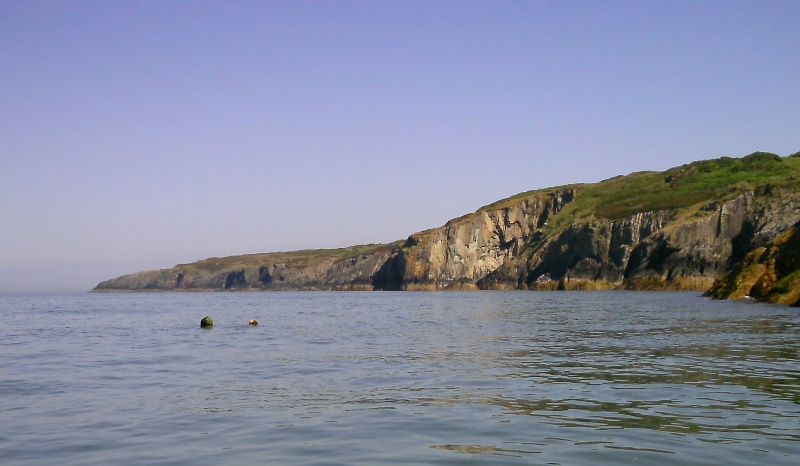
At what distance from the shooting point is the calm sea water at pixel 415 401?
43.1ft

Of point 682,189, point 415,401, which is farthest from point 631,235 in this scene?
point 415,401

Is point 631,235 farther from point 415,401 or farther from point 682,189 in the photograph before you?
point 415,401

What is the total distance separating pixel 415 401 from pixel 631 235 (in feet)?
448

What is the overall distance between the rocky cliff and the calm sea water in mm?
39454

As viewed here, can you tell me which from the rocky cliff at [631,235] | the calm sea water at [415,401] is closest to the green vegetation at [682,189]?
the rocky cliff at [631,235]

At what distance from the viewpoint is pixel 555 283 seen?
152750 millimetres

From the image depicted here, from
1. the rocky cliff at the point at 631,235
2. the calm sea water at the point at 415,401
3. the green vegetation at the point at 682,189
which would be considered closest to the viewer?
the calm sea water at the point at 415,401

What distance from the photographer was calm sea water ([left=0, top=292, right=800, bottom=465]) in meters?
13.1

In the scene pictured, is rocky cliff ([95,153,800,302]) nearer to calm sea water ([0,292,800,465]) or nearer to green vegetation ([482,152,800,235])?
green vegetation ([482,152,800,235])

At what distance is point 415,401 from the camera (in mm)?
18406

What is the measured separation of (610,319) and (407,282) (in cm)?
14615

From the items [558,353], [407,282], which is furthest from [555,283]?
[558,353]

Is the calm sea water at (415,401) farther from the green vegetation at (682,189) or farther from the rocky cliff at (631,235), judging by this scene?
the green vegetation at (682,189)

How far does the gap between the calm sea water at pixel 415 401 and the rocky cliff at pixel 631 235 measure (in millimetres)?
39454
